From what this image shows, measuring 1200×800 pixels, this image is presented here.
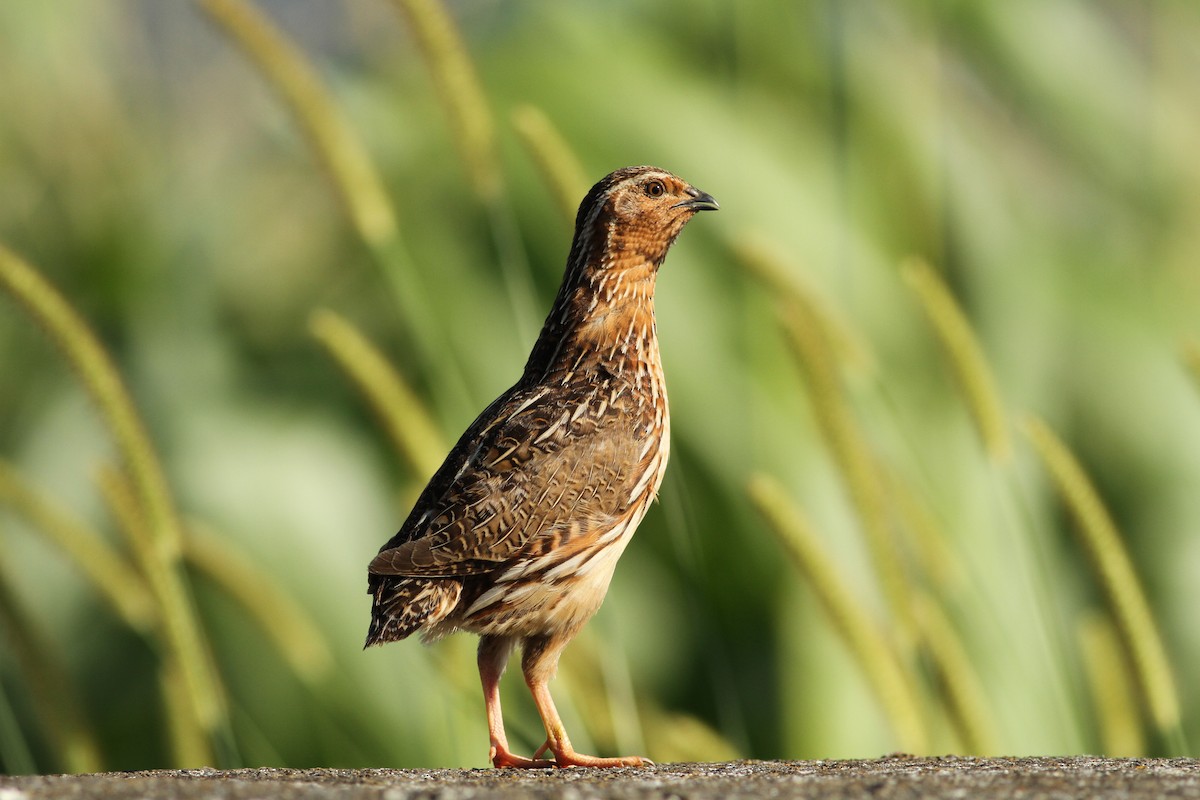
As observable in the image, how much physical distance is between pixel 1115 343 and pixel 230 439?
3.75 metres

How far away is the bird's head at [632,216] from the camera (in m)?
4.20

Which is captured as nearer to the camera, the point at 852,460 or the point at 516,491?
the point at 516,491

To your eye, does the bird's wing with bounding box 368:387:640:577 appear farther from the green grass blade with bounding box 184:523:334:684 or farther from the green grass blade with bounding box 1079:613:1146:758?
the green grass blade with bounding box 1079:613:1146:758

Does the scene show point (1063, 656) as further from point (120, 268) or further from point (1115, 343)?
point (120, 268)

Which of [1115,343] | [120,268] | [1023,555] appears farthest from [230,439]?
[1115,343]

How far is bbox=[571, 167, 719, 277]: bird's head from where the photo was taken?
13.8ft

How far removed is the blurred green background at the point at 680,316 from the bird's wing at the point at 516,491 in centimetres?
108

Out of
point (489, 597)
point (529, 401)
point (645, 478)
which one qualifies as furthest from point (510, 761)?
point (529, 401)

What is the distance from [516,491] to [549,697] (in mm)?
558

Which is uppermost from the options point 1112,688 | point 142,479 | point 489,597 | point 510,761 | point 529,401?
point 529,401

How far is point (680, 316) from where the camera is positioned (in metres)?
6.18

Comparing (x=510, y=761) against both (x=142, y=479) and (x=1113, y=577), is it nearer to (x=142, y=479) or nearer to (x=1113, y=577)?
(x=142, y=479)

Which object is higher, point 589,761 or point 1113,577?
point 1113,577

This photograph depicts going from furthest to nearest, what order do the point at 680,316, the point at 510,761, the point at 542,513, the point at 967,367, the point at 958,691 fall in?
the point at 680,316 → the point at 967,367 → the point at 958,691 → the point at 510,761 → the point at 542,513
